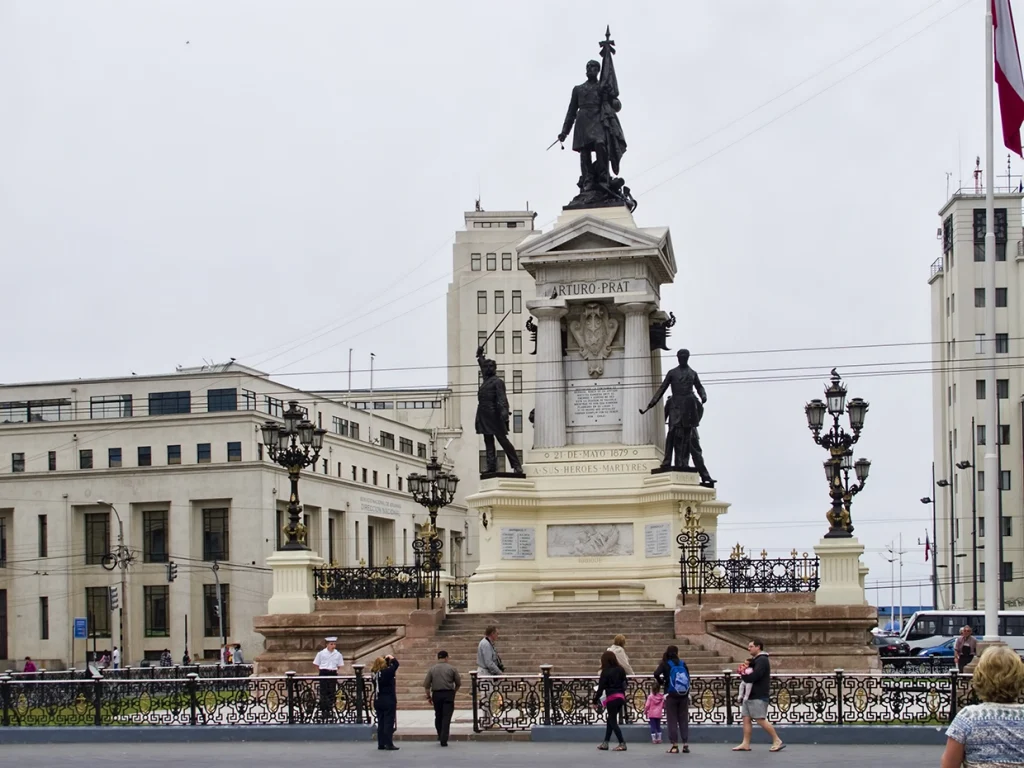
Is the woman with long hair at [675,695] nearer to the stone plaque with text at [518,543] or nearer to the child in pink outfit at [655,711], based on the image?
the child in pink outfit at [655,711]

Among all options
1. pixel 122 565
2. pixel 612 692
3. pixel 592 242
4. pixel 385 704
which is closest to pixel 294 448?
pixel 592 242

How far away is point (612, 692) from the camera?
25.0 m

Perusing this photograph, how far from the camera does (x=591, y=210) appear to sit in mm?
41844

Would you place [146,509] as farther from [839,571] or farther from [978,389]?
[839,571]

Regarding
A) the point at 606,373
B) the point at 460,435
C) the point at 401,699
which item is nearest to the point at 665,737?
the point at 401,699

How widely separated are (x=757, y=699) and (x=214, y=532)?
66491mm

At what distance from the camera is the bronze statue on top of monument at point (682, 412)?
38906 mm

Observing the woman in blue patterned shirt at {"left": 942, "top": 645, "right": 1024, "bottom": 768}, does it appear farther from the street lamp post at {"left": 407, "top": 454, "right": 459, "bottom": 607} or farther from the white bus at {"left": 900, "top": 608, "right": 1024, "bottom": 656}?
the white bus at {"left": 900, "top": 608, "right": 1024, "bottom": 656}

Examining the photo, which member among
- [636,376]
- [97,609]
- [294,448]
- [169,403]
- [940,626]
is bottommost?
[97,609]

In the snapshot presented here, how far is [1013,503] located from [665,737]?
7333cm

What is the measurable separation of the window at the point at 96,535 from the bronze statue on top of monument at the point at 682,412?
55589 mm

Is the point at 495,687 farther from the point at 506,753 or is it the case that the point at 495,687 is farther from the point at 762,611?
the point at 762,611

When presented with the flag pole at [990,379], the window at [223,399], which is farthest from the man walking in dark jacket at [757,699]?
the window at [223,399]

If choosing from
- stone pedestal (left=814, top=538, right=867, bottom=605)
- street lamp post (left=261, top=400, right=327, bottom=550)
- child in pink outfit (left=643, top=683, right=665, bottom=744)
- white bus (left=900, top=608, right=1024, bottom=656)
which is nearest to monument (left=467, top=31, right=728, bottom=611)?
stone pedestal (left=814, top=538, right=867, bottom=605)
